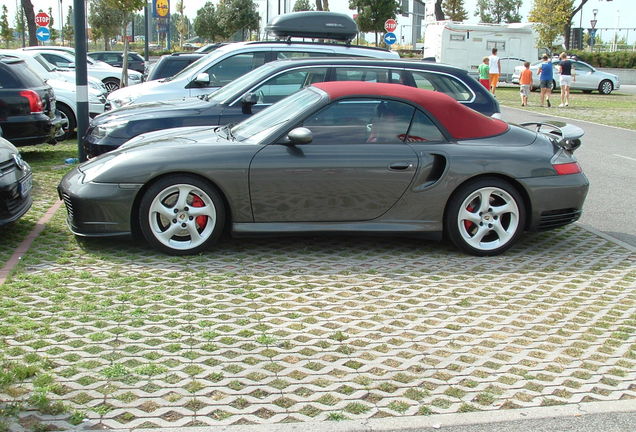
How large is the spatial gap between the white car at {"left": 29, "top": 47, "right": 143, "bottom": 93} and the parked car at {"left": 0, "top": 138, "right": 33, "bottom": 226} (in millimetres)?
17322

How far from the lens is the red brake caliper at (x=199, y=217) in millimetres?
6633

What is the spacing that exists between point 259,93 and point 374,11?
152ft

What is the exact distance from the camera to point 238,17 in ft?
228

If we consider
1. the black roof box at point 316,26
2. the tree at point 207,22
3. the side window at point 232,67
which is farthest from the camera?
the tree at point 207,22

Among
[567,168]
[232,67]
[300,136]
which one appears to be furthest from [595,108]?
[300,136]

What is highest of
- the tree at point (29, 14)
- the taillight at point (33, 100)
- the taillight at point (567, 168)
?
the tree at point (29, 14)

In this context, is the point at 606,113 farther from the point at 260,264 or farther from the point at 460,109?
the point at 260,264

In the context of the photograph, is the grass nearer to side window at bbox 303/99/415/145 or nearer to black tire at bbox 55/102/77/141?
black tire at bbox 55/102/77/141

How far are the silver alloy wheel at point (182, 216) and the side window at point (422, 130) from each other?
184cm

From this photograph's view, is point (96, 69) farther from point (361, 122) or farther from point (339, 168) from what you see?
point (339, 168)

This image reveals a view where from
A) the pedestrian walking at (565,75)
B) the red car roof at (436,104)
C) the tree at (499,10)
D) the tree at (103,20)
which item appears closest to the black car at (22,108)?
the red car roof at (436,104)

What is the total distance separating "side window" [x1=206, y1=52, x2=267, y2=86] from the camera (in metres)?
12.5

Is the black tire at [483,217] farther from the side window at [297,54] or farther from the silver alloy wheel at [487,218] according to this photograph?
the side window at [297,54]

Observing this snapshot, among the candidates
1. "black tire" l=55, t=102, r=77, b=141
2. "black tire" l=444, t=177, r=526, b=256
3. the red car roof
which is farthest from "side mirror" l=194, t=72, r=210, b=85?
"black tire" l=444, t=177, r=526, b=256
